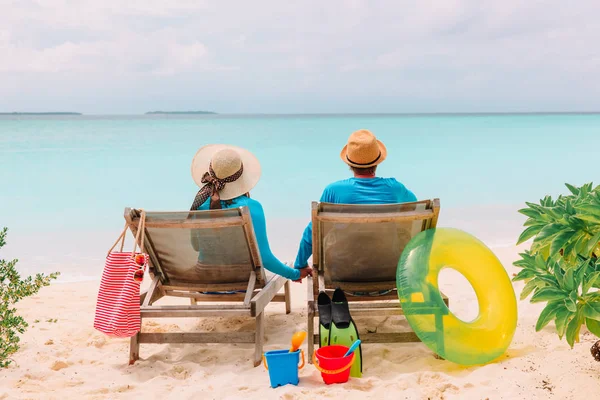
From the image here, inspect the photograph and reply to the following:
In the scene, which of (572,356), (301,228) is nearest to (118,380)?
(572,356)

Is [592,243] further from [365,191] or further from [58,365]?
[58,365]

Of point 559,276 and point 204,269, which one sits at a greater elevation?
point 559,276

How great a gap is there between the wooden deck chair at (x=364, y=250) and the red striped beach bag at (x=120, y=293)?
3.42ft

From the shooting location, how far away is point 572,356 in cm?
317

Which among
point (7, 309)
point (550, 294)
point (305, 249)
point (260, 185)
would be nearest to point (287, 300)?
point (305, 249)

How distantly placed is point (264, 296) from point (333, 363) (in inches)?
30.7

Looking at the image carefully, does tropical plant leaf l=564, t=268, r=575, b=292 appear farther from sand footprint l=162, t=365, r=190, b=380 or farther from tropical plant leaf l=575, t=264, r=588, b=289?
sand footprint l=162, t=365, r=190, b=380

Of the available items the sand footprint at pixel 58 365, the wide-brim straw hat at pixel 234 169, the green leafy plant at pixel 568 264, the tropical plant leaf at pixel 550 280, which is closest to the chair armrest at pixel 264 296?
the wide-brim straw hat at pixel 234 169

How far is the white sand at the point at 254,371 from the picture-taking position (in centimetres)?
291

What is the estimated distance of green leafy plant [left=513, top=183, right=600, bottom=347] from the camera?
2.59 meters

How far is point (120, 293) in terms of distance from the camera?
10.9 feet

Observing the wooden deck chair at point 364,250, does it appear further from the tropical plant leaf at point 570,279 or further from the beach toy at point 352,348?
the tropical plant leaf at point 570,279

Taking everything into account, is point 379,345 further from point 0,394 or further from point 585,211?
point 0,394

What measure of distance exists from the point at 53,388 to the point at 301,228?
6.85 m
